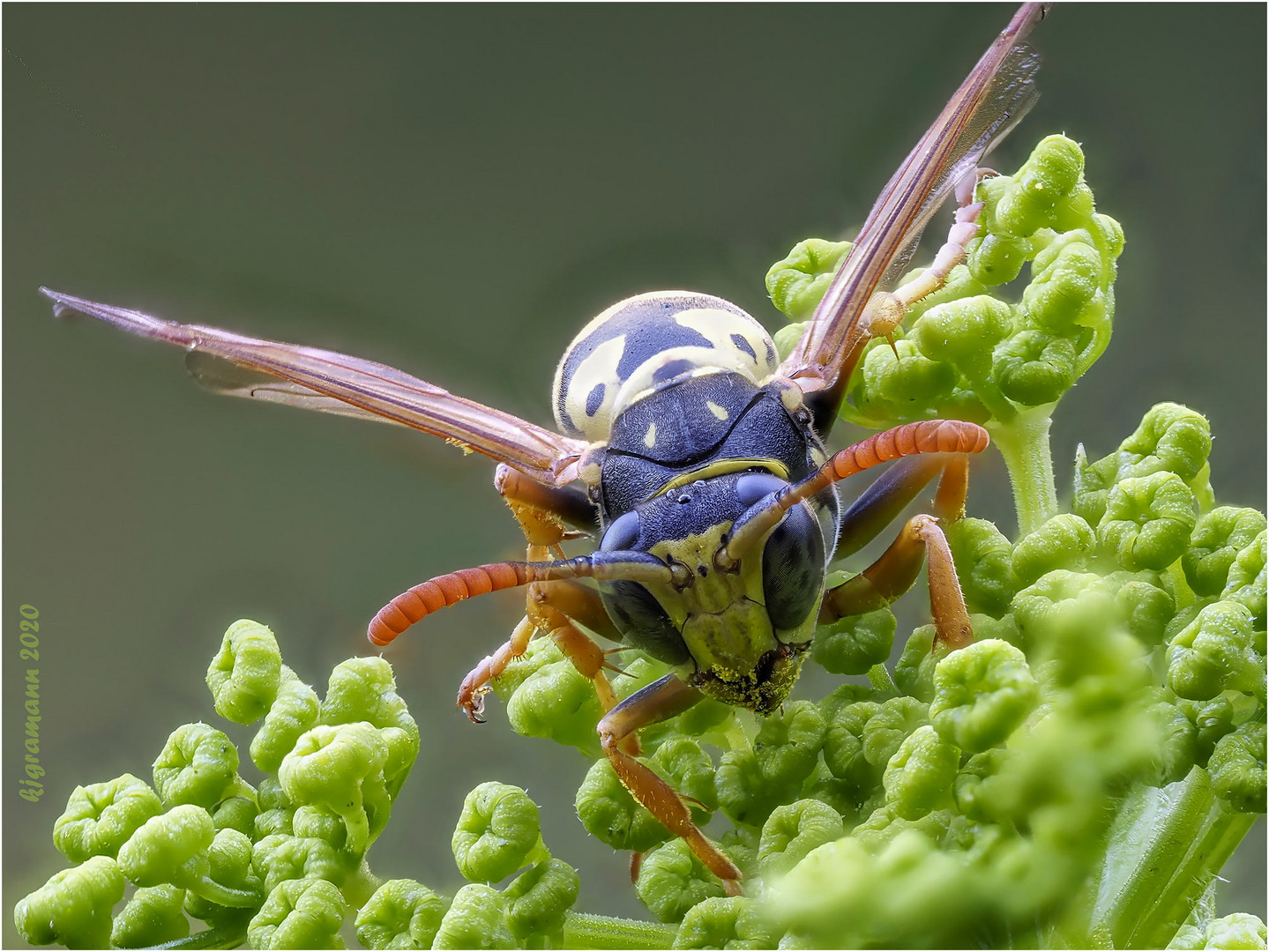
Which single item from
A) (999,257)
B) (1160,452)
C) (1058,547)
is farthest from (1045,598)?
(999,257)

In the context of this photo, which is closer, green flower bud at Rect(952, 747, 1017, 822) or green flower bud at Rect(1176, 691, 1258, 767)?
green flower bud at Rect(952, 747, 1017, 822)

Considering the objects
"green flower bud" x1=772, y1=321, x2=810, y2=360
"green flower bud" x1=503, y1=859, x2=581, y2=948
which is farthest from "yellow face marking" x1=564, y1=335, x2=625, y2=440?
"green flower bud" x1=503, y1=859, x2=581, y2=948

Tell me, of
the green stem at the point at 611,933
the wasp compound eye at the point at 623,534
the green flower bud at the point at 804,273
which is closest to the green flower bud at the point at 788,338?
the green flower bud at the point at 804,273

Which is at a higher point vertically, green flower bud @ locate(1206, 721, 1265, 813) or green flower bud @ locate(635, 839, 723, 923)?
green flower bud @ locate(635, 839, 723, 923)

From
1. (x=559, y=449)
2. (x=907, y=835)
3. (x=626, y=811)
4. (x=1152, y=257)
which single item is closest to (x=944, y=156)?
(x=1152, y=257)

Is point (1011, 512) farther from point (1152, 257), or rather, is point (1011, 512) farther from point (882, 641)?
point (1152, 257)

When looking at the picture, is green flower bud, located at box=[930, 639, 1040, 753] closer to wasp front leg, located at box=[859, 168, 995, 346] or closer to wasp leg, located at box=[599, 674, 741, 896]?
wasp leg, located at box=[599, 674, 741, 896]

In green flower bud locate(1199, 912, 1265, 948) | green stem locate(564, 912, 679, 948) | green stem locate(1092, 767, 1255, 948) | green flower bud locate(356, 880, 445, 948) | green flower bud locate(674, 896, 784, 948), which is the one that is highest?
green flower bud locate(356, 880, 445, 948)
